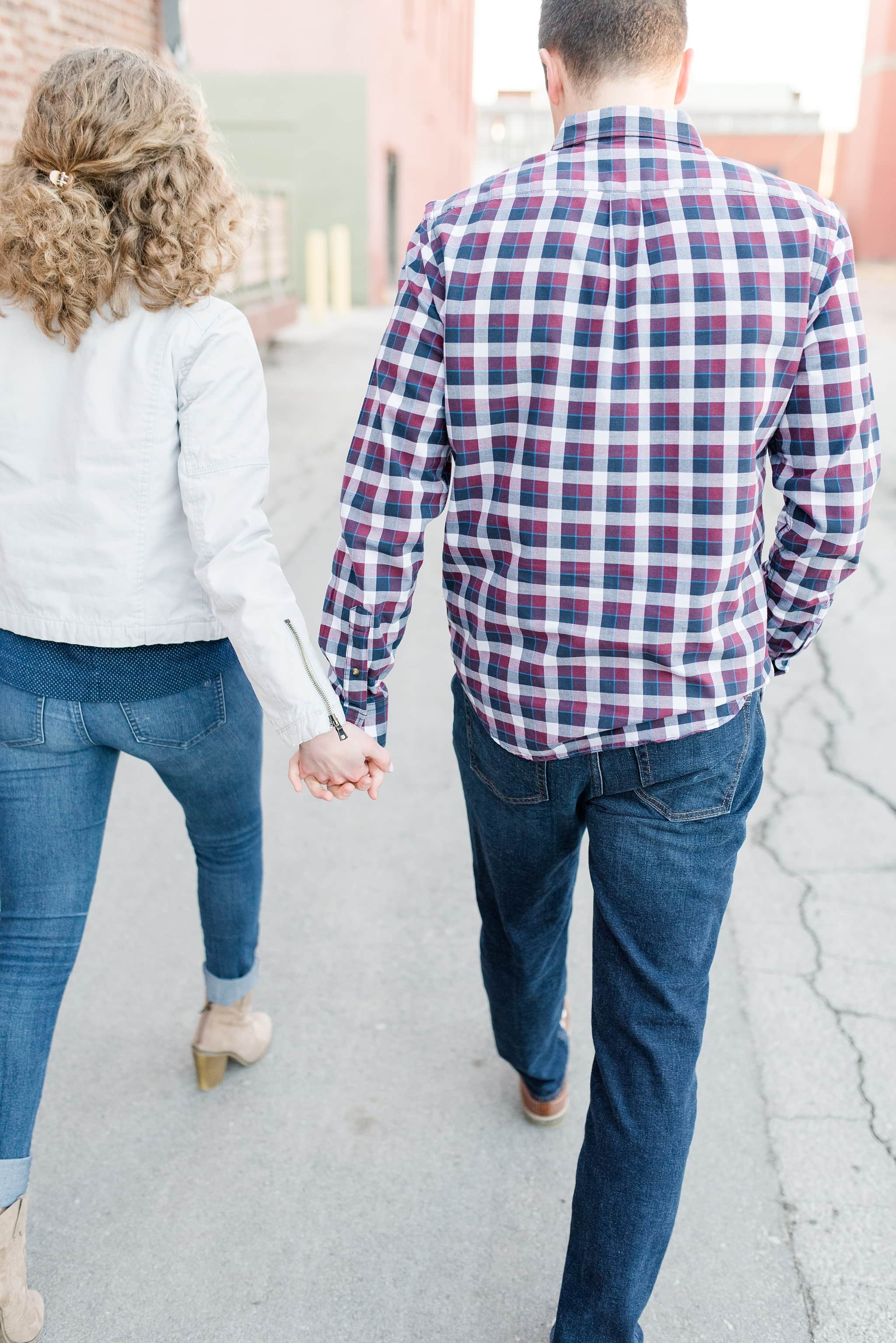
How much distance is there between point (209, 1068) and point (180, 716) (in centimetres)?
92

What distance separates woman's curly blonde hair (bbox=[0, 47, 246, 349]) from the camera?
1.58 meters

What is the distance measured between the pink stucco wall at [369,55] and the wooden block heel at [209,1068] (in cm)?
1586

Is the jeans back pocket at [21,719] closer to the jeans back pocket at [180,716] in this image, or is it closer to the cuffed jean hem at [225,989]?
the jeans back pocket at [180,716]

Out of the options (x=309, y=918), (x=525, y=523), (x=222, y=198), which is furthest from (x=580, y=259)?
(x=309, y=918)

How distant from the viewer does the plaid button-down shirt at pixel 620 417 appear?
1397 mm

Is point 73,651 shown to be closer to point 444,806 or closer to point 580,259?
point 580,259

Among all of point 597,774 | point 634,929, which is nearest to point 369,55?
point 597,774

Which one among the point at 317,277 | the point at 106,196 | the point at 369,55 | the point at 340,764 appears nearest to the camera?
the point at 106,196

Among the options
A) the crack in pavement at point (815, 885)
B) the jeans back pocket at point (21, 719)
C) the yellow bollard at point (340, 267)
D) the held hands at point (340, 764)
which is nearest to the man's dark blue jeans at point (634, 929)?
the held hands at point (340, 764)

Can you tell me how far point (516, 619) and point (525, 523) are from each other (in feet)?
0.44

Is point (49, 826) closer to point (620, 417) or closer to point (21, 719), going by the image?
point (21, 719)

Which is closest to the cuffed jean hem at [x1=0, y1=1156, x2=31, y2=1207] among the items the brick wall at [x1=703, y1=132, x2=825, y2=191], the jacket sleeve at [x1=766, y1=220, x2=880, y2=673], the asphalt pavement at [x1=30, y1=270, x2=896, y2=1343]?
the asphalt pavement at [x1=30, y1=270, x2=896, y2=1343]

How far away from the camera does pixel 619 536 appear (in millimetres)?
1465

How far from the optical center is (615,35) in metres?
1.45
